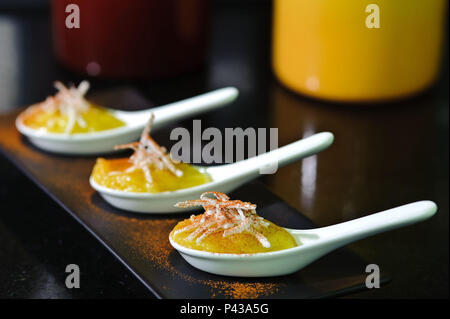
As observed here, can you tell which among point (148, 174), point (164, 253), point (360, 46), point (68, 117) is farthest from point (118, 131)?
point (360, 46)

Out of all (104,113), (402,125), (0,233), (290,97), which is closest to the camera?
(0,233)

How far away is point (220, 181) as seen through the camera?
2.99 feet

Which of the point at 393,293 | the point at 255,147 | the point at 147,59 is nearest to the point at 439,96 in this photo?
the point at 255,147

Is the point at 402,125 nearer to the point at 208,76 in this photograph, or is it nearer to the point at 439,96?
the point at 439,96

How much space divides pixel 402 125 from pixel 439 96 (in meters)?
0.16

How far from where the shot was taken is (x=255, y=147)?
3.89 ft

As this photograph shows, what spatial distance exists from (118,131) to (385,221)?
429 millimetres

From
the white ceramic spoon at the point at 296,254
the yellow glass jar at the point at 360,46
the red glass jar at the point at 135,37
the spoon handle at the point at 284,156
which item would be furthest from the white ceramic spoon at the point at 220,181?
the red glass jar at the point at 135,37

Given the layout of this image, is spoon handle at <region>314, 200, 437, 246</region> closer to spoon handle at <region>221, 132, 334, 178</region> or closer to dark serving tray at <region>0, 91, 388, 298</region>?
dark serving tray at <region>0, 91, 388, 298</region>

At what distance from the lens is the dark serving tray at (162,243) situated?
0.74 m

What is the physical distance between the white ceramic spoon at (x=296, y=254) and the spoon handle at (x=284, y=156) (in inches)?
6.1

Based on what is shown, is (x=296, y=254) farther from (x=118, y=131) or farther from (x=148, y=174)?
(x=118, y=131)

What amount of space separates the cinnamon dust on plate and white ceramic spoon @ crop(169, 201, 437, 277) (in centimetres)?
1

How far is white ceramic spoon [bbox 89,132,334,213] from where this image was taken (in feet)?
2.90
